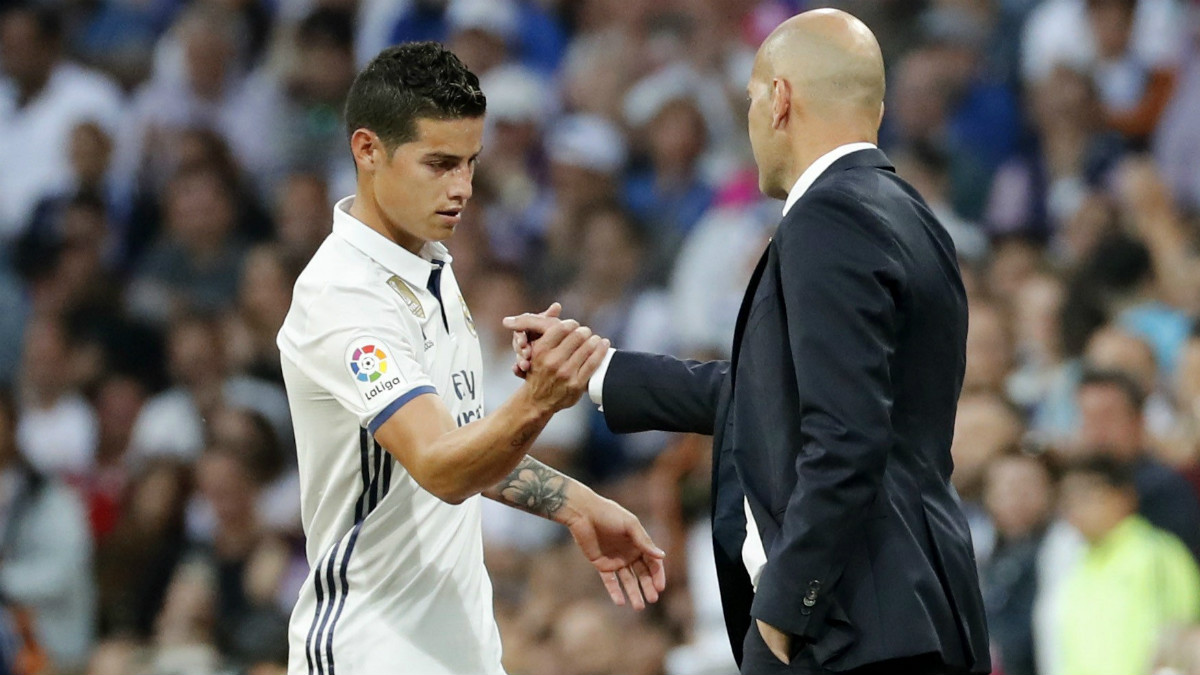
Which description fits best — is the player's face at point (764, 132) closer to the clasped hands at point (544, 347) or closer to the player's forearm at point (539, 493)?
the clasped hands at point (544, 347)

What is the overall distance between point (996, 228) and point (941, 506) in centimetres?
501

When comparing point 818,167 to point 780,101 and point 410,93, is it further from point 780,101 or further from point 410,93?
point 410,93

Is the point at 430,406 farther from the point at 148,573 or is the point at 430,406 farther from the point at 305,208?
the point at 305,208

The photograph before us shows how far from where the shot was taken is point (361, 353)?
3.67 m

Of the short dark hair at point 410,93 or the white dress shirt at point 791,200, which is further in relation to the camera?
the short dark hair at point 410,93

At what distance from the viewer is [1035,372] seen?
297 inches

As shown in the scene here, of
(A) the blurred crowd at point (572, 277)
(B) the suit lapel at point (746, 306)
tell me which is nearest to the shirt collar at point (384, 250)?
(B) the suit lapel at point (746, 306)

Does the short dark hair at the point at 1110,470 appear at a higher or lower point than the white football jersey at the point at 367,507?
lower

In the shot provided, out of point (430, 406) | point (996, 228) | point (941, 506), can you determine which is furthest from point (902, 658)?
point (996, 228)

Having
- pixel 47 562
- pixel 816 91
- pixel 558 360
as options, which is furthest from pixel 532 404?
pixel 47 562

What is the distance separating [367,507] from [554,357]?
1.94ft

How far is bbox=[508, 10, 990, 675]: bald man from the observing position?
11.0ft

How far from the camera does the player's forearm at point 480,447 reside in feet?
11.6

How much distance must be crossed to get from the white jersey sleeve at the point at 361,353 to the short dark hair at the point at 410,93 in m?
0.39
